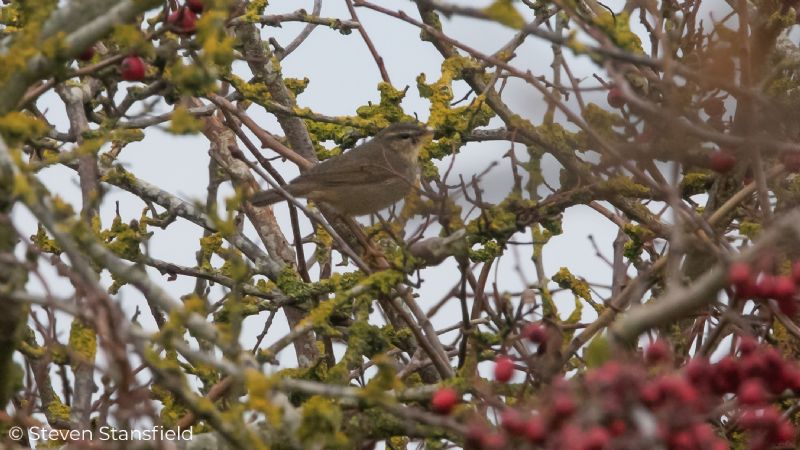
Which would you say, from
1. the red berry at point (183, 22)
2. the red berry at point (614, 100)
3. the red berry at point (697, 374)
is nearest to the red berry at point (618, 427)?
the red berry at point (697, 374)

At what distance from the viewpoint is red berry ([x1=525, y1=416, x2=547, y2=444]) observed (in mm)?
2465

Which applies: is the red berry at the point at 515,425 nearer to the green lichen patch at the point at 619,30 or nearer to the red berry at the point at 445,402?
the red berry at the point at 445,402

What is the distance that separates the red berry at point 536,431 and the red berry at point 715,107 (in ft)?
8.25

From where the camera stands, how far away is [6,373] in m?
3.68

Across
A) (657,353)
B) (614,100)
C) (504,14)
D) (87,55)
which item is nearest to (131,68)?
(87,55)

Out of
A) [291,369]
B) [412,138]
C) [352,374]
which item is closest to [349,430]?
[291,369]

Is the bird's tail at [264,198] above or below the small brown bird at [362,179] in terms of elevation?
below

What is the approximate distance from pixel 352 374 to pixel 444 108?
1.32 meters

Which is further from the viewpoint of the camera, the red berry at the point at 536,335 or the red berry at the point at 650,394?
the red berry at the point at 536,335

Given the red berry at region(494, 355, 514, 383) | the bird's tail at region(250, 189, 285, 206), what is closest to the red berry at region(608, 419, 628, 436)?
the red berry at region(494, 355, 514, 383)

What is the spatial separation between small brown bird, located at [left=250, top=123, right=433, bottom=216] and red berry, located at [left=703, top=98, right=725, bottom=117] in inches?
69.3

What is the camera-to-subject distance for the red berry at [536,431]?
2465 mm

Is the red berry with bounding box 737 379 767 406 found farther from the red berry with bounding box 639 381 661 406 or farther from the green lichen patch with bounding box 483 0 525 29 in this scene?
the green lichen patch with bounding box 483 0 525 29

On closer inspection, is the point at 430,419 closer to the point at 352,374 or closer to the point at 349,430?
the point at 349,430
